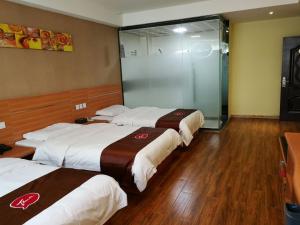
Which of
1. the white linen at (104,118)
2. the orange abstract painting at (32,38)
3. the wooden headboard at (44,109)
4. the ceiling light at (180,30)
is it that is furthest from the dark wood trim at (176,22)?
the white linen at (104,118)

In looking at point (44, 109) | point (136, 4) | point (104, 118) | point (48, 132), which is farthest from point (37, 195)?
point (136, 4)

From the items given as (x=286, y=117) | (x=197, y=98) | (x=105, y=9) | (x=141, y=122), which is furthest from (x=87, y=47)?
(x=286, y=117)

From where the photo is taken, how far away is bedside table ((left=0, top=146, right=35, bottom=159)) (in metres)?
2.83

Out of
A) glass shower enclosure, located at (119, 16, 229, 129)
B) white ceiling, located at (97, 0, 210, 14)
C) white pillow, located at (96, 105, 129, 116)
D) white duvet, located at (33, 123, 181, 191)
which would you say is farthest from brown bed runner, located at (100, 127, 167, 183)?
white ceiling, located at (97, 0, 210, 14)

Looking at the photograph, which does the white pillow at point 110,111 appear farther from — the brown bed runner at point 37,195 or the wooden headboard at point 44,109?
the brown bed runner at point 37,195

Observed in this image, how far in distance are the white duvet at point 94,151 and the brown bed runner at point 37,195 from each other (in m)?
0.59

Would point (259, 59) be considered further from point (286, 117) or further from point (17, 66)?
point (17, 66)

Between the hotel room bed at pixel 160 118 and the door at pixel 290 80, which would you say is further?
the door at pixel 290 80

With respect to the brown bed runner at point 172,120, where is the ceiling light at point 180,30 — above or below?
above

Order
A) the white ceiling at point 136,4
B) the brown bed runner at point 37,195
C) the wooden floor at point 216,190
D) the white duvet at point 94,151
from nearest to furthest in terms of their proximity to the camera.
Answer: the brown bed runner at point 37,195 < the wooden floor at point 216,190 < the white duvet at point 94,151 < the white ceiling at point 136,4

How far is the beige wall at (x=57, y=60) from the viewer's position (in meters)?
3.26

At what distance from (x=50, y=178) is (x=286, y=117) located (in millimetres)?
5478

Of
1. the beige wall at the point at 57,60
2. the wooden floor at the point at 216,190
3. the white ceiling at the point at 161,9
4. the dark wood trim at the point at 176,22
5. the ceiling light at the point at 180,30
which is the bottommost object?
the wooden floor at the point at 216,190

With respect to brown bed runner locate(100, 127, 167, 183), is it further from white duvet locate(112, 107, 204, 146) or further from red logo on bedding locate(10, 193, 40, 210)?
white duvet locate(112, 107, 204, 146)
